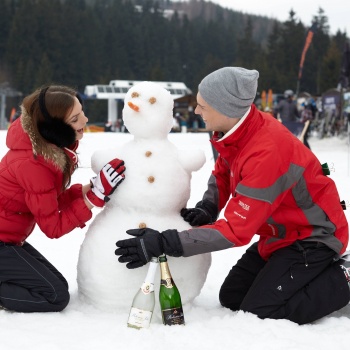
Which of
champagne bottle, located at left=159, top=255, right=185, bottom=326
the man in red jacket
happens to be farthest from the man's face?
champagne bottle, located at left=159, top=255, right=185, bottom=326

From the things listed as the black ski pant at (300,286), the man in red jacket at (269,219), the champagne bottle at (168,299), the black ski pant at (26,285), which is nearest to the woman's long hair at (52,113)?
the black ski pant at (26,285)

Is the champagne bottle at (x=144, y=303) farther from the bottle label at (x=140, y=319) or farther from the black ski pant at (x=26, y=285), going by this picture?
the black ski pant at (x=26, y=285)

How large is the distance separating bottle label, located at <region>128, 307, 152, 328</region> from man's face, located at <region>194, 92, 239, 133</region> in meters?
0.87

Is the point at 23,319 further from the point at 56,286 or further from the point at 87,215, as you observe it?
the point at 87,215

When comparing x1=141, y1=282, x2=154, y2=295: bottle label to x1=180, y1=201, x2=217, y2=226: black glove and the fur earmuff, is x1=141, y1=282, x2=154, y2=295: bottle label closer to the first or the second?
x1=180, y1=201, x2=217, y2=226: black glove

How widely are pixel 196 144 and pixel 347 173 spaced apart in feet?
10.1

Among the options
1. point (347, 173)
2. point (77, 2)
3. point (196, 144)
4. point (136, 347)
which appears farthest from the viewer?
point (77, 2)

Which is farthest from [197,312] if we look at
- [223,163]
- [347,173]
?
[347,173]

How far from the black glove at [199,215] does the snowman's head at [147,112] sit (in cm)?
39

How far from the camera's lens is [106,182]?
2.53 metres

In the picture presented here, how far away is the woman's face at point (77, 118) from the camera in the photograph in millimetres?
2602

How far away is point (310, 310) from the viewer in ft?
8.21

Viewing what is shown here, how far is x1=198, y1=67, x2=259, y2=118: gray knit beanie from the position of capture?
2.43m

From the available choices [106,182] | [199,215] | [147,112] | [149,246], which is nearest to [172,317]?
[149,246]
